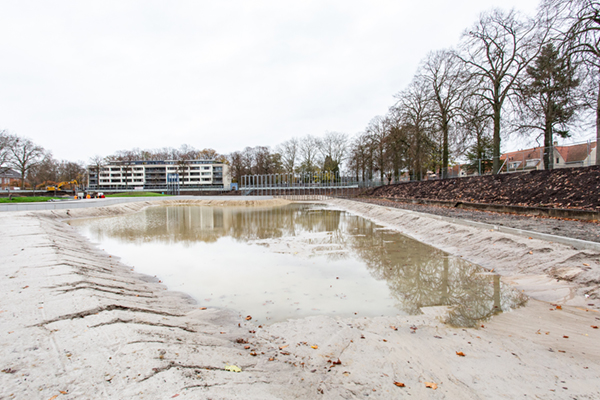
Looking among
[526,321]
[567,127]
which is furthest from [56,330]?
[567,127]

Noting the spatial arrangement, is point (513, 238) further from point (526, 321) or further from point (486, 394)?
point (486, 394)

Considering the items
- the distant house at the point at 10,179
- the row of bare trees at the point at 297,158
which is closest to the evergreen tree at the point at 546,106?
the row of bare trees at the point at 297,158

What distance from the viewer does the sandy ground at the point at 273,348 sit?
2912 mm

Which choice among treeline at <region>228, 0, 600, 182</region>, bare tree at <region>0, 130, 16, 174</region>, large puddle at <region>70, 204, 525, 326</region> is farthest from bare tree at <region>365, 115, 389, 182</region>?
bare tree at <region>0, 130, 16, 174</region>

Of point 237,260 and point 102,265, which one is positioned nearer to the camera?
point 102,265

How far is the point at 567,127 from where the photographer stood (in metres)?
21.4

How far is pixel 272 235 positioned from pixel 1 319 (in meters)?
11.5

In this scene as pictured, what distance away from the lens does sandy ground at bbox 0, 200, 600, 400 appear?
2912 mm

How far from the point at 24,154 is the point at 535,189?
7299 cm

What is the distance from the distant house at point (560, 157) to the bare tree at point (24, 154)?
7005 cm

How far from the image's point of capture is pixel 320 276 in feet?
26.1

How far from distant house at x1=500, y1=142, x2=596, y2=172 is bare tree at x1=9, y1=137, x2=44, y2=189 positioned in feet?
230

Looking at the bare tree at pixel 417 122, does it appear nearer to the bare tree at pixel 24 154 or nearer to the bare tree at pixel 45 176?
the bare tree at pixel 24 154

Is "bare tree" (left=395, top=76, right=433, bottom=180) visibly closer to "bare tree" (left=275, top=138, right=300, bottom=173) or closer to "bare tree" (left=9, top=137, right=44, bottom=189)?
"bare tree" (left=275, top=138, right=300, bottom=173)
